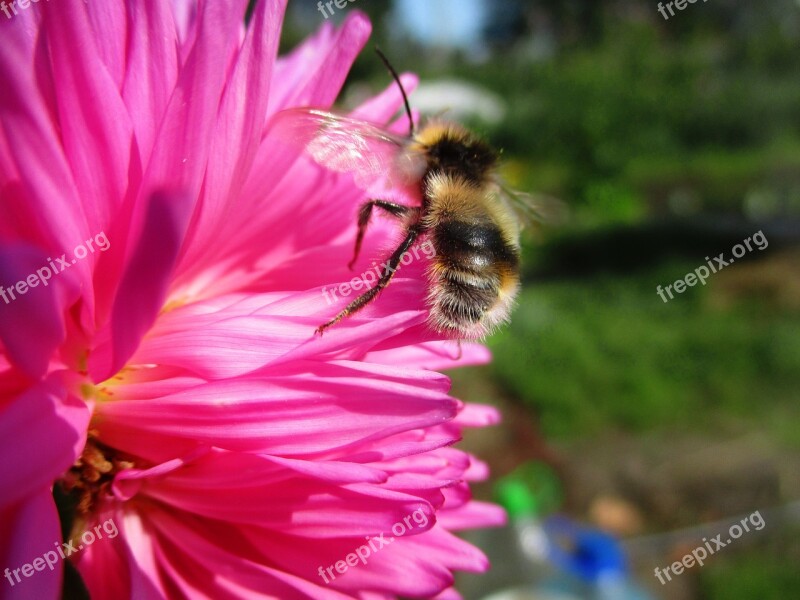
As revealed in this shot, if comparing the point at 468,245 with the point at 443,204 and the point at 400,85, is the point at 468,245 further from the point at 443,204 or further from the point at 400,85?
the point at 400,85

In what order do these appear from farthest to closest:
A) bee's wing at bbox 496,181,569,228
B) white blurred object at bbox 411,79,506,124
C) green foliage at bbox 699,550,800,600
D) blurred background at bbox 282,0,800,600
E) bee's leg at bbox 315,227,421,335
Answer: white blurred object at bbox 411,79,506,124, blurred background at bbox 282,0,800,600, green foliage at bbox 699,550,800,600, bee's wing at bbox 496,181,569,228, bee's leg at bbox 315,227,421,335

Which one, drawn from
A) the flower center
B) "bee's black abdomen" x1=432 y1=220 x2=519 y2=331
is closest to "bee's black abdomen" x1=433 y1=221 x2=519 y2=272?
"bee's black abdomen" x1=432 y1=220 x2=519 y2=331

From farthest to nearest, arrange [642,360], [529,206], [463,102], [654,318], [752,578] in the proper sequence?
[463,102] → [654,318] → [642,360] → [752,578] → [529,206]

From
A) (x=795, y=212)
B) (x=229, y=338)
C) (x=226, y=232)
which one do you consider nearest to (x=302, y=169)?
(x=226, y=232)

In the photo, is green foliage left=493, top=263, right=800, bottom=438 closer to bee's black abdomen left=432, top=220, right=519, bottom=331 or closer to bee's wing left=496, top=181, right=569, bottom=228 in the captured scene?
bee's wing left=496, top=181, right=569, bottom=228

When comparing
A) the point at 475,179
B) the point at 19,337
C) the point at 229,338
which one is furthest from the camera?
the point at 475,179

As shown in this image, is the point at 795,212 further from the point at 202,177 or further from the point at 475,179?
the point at 202,177

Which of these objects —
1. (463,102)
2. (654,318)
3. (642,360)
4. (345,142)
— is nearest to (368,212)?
(345,142)
